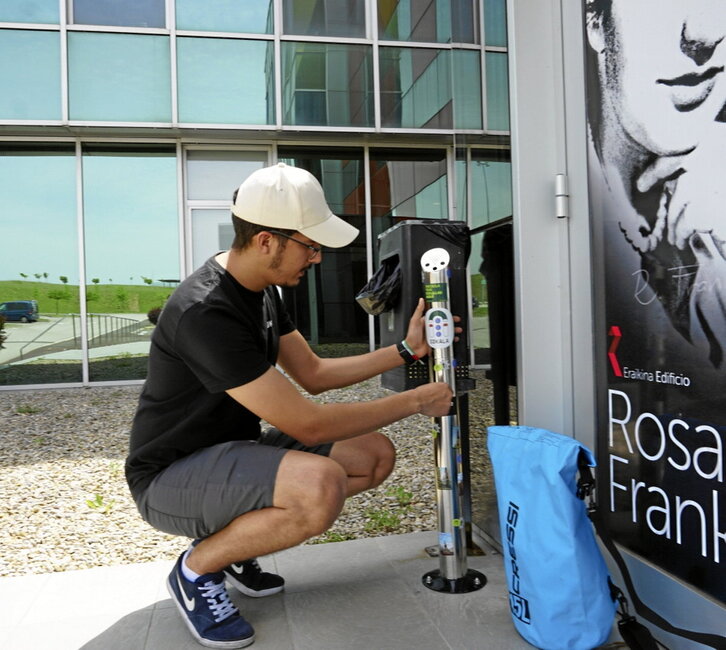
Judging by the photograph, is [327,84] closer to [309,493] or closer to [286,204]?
[286,204]

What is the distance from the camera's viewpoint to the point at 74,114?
8.15 metres

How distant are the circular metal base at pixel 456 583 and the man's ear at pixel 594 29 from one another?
1895mm

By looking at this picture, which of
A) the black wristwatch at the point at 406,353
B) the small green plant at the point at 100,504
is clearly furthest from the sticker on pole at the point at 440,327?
the small green plant at the point at 100,504

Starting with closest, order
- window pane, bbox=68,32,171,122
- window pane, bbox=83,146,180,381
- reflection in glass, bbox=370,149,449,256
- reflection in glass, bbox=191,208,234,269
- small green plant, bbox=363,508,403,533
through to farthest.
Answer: small green plant, bbox=363,508,403,533 < window pane, bbox=68,32,171,122 < window pane, bbox=83,146,180,381 < reflection in glass, bbox=191,208,234,269 < reflection in glass, bbox=370,149,449,256

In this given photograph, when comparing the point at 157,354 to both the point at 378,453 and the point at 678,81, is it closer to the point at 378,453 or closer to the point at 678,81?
the point at 378,453

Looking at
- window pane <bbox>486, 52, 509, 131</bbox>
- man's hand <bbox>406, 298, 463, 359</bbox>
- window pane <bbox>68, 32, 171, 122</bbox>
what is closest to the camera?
man's hand <bbox>406, 298, 463, 359</bbox>

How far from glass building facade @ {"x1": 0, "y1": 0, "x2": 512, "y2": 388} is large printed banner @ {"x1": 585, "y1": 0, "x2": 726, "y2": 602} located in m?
6.59

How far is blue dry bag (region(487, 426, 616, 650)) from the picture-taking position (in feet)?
6.05

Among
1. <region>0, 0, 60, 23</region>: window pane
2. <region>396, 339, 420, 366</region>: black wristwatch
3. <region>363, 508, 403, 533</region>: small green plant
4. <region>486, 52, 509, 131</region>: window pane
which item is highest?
<region>0, 0, 60, 23</region>: window pane

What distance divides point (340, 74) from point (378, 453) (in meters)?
7.41

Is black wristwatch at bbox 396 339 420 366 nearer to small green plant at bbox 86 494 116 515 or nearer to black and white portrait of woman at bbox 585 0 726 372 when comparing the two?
black and white portrait of woman at bbox 585 0 726 372

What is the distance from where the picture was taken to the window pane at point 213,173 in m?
8.89

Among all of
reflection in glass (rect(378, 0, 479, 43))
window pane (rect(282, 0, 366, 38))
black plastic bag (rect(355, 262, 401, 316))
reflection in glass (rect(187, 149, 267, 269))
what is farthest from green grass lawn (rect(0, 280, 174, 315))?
black plastic bag (rect(355, 262, 401, 316))

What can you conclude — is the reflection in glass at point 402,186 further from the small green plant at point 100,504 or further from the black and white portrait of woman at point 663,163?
the black and white portrait of woman at point 663,163
